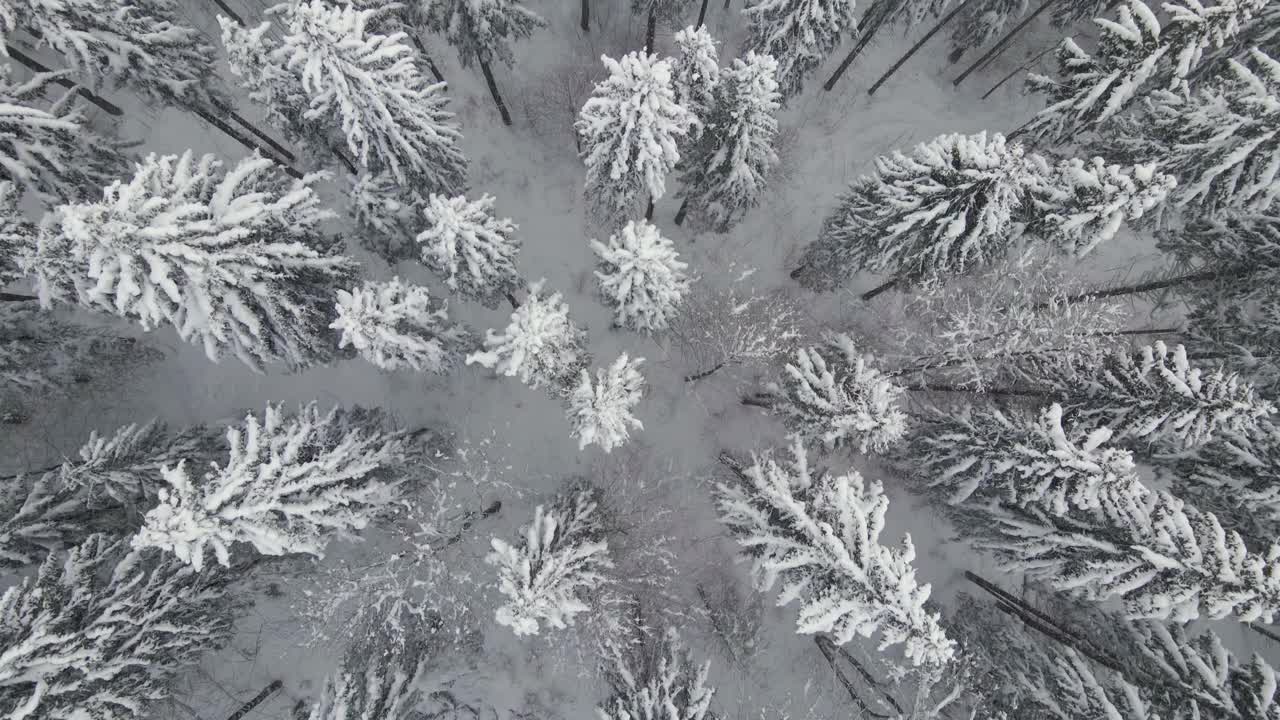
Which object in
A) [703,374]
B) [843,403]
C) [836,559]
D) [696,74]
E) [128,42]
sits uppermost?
[696,74]

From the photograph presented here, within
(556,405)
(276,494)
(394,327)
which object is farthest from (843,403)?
(276,494)

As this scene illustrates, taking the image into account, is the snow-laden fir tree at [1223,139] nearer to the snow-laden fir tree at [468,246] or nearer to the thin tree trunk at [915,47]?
the thin tree trunk at [915,47]

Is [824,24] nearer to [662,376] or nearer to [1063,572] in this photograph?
[662,376]

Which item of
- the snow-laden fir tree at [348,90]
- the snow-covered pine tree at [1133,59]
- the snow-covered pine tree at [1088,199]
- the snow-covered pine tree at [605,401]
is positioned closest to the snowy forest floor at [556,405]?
the snow-covered pine tree at [605,401]

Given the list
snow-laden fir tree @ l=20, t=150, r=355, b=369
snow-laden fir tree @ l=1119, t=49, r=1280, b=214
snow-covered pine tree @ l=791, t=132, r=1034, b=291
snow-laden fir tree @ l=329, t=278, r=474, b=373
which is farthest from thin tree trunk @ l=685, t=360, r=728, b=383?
snow-laden fir tree @ l=1119, t=49, r=1280, b=214

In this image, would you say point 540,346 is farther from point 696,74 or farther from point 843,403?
point 696,74

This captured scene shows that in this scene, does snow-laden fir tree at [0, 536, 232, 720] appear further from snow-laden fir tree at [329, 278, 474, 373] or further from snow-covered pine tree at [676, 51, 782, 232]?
snow-covered pine tree at [676, 51, 782, 232]

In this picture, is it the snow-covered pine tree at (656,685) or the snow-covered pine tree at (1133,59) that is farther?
the snow-covered pine tree at (656,685)
